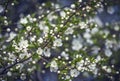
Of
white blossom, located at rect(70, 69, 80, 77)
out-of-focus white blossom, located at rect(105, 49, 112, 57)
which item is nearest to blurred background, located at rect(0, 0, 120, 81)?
out-of-focus white blossom, located at rect(105, 49, 112, 57)

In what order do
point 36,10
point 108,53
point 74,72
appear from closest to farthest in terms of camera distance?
point 74,72 → point 108,53 → point 36,10

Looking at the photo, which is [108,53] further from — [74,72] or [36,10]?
[74,72]

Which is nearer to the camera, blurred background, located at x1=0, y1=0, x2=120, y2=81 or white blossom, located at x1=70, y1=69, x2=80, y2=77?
white blossom, located at x1=70, y1=69, x2=80, y2=77

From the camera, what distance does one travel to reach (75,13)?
20.4 ft

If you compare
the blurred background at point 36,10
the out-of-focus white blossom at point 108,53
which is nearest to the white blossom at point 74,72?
the blurred background at point 36,10

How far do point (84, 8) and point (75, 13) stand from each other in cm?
31

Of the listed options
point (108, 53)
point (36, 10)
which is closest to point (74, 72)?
point (108, 53)

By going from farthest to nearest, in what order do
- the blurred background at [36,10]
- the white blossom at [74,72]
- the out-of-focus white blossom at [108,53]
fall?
the out-of-focus white blossom at [108,53]
the blurred background at [36,10]
the white blossom at [74,72]

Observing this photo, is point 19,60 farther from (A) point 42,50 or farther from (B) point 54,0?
(B) point 54,0

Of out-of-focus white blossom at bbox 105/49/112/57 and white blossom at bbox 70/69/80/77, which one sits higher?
white blossom at bbox 70/69/80/77

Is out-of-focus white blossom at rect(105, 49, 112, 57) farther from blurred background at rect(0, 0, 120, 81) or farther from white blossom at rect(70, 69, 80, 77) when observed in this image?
white blossom at rect(70, 69, 80, 77)

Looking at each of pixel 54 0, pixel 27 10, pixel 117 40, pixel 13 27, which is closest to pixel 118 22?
pixel 117 40

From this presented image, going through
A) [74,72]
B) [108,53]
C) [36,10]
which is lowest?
[108,53]

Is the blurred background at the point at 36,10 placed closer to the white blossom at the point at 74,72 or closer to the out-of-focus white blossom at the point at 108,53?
the out-of-focus white blossom at the point at 108,53
